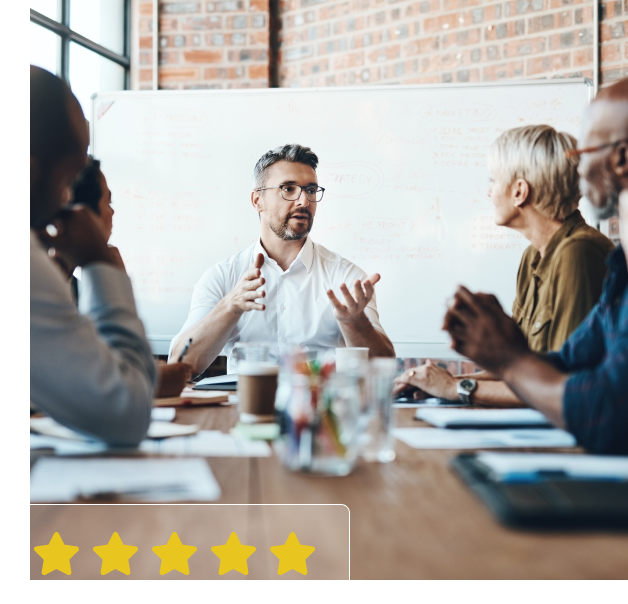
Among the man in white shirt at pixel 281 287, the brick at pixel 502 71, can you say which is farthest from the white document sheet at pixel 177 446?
the brick at pixel 502 71

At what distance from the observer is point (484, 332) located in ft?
3.19

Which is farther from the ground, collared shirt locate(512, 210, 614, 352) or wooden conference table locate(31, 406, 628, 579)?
collared shirt locate(512, 210, 614, 352)

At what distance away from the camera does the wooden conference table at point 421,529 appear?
1.62 ft

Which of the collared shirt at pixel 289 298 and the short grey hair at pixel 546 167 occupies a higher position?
the short grey hair at pixel 546 167

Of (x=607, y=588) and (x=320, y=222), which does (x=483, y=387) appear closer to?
(x=607, y=588)

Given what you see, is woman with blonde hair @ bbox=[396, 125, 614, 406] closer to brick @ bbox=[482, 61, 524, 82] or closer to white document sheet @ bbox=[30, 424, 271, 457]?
white document sheet @ bbox=[30, 424, 271, 457]

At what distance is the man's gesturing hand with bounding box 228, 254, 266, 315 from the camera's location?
1.99 metres

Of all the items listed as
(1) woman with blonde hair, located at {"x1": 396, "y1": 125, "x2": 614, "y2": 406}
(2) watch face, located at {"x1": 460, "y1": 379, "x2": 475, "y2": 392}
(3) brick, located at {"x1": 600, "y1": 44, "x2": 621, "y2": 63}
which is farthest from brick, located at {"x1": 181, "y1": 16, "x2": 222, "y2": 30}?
(2) watch face, located at {"x1": 460, "y1": 379, "x2": 475, "y2": 392}

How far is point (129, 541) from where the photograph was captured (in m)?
0.54

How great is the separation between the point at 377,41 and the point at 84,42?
133 cm

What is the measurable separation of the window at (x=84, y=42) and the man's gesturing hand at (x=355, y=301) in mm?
1441

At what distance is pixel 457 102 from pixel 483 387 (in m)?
1.73

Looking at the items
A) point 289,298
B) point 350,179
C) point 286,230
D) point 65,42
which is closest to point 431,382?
point 289,298

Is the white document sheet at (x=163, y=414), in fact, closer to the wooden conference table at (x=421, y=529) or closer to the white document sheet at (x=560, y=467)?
the wooden conference table at (x=421, y=529)
